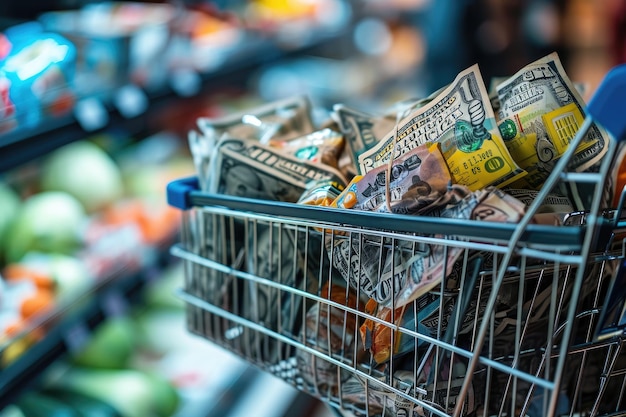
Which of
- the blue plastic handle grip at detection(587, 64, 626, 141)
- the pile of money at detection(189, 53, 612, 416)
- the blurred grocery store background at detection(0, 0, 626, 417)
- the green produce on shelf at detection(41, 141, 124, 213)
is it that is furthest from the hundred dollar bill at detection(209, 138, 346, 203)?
the green produce on shelf at detection(41, 141, 124, 213)

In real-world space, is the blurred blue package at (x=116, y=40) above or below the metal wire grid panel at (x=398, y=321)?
above

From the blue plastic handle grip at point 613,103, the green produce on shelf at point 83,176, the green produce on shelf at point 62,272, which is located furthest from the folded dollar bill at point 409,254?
the green produce on shelf at point 83,176

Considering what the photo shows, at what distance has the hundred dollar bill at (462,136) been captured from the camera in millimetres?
781

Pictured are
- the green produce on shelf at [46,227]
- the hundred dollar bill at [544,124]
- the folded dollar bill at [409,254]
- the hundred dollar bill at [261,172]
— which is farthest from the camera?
the green produce on shelf at [46,227]

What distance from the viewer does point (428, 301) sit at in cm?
78

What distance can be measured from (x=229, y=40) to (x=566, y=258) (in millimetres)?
1958

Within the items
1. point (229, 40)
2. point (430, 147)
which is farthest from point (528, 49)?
point (430, 147)

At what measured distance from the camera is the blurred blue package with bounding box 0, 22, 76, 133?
4.47 feet

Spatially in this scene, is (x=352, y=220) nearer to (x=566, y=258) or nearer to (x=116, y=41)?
(x=566, y=258)

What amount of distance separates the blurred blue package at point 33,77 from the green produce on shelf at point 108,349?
0.58 meters

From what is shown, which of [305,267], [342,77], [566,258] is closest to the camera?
[566,258]

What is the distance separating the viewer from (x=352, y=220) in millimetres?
767

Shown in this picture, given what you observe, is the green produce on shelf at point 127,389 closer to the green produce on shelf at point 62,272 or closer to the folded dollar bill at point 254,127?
the green produce on shelf at point 62,272

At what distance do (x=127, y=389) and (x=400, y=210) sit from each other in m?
1.15
